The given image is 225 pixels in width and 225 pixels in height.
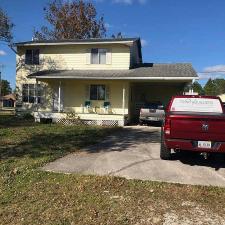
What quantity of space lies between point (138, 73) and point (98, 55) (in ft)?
12.3

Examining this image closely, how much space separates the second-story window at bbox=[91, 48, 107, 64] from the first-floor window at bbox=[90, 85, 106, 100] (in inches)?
69.1

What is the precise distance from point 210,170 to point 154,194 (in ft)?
9.15

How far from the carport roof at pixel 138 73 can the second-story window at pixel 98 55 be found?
88 cm

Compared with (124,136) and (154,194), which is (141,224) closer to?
(154,194)

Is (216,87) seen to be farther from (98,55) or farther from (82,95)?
(82,95)

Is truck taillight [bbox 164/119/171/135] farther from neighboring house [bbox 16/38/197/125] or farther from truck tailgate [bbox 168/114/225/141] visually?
neighboring house [bbox 16/38/197/125]

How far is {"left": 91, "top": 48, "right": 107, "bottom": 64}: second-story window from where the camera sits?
2452 centimetres

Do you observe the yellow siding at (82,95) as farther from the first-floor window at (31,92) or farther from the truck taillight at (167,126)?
the truck taillight at (167,126)

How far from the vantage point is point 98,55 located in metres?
24.7

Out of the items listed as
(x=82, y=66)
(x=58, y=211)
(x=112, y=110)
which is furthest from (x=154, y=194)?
(x=82, y=66)

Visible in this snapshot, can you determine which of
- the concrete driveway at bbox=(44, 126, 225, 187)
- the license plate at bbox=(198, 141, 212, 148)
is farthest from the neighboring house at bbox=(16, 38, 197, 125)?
the license plate at bbox=(198, 141, 212, 148)

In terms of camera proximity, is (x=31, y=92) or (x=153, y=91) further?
(x=153, y=91)

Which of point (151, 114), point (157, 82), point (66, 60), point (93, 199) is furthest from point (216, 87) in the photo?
point (93, 199)

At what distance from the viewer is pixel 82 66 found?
24.9 m
